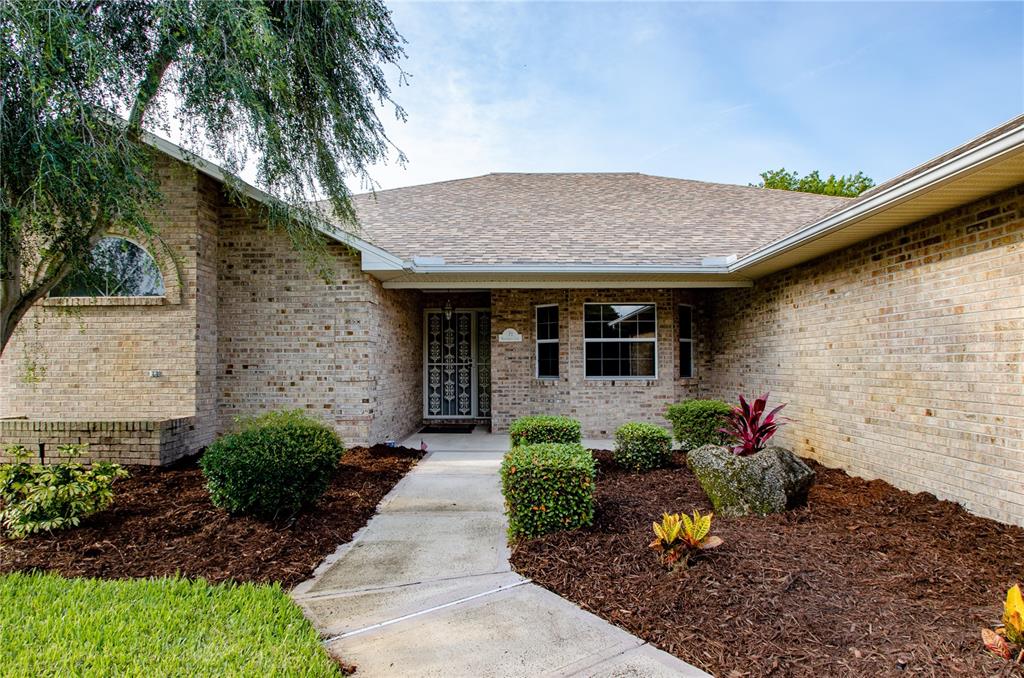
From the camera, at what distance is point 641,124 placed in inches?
411

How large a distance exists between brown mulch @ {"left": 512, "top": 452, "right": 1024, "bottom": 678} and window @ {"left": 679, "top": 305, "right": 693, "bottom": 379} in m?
5.49

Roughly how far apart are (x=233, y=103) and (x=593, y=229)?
6.34 meters

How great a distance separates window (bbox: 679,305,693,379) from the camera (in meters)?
10.4

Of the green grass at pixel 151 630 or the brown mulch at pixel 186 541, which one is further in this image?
the brown mulch at pixel 186 541

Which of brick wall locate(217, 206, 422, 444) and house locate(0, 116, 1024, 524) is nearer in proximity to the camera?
house locate(0, 116, 1024, 524)

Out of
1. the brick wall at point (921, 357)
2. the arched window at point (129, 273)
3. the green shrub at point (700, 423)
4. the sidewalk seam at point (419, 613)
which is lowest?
the sidewalk seam at point (419, 613)

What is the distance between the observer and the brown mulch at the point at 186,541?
3707 mm

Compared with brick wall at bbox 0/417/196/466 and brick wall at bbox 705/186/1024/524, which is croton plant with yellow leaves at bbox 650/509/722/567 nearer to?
brick wall at bbox 705/186/1024/524

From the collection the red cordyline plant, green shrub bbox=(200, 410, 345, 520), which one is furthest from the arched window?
the red cordyline plant

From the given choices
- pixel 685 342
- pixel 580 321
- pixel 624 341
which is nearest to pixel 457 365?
pixel 580 321

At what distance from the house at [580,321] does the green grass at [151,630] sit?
3468 mm

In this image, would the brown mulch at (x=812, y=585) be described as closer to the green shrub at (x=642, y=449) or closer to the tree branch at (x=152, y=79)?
the green shrub at (x=642, y=449)

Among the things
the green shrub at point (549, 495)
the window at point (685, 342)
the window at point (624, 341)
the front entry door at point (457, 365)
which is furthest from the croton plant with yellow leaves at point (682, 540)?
the front entry door at point (457, 365)

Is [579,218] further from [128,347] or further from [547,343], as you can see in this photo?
[128,347]
